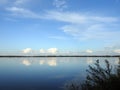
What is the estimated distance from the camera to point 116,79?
36.6 feet

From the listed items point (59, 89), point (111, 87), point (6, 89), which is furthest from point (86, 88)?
point (6, 89)

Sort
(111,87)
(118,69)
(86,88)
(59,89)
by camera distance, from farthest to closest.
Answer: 1. (59,89)
2. (118,69)
3. (86,88)
4. (111,87)

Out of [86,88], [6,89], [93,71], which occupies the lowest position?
[6,89]

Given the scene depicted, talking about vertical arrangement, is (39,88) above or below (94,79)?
below

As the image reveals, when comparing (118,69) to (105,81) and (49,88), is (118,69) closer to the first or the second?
(105,81)

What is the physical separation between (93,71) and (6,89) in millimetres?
14269

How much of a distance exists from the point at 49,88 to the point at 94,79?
45.0ft

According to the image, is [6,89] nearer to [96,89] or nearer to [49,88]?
[49,88]

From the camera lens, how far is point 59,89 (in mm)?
24297

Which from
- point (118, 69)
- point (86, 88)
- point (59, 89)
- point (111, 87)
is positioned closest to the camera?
point (111, 87)

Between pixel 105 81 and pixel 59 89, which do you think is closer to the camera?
pixel 105 81

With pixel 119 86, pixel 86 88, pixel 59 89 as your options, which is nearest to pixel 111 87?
pixel 119 86

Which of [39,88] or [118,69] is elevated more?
[118,69]

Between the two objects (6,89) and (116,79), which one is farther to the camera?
(6,89)
